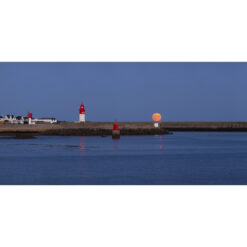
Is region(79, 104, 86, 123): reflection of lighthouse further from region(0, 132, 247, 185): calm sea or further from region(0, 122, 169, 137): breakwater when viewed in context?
region(0, 132, 247, 185): calm sea

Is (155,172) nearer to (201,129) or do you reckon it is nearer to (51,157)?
(51,157)

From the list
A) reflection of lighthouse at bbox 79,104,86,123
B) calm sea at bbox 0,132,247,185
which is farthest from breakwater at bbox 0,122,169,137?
calm sea at bbox 0,132,247,185

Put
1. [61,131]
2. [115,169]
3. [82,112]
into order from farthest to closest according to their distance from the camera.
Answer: [82,112], [61,131], [115,169]

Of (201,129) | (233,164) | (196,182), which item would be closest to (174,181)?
(196,182)

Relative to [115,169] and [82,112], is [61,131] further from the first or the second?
[115,169]

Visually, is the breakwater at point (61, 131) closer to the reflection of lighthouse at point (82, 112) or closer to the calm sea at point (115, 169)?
the reflection of lighthouse at point (82, 112)

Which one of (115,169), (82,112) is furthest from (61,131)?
(115,169)

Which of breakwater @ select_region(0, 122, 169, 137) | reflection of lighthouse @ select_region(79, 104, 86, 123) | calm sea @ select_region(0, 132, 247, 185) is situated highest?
reflection of lighthouse @ select_region(79, 104, 86, 123)

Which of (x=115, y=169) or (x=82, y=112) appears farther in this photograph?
(x=82, y=112)

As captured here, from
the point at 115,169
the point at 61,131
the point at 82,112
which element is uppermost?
the point at 82,112

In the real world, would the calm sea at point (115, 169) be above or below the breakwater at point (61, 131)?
below

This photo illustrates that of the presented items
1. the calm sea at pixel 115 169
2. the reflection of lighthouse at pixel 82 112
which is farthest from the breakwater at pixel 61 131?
the calm sea at pixel 115 169

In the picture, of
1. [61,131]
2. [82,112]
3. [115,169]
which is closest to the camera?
[115,169]

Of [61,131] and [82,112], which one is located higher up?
[82,112]
